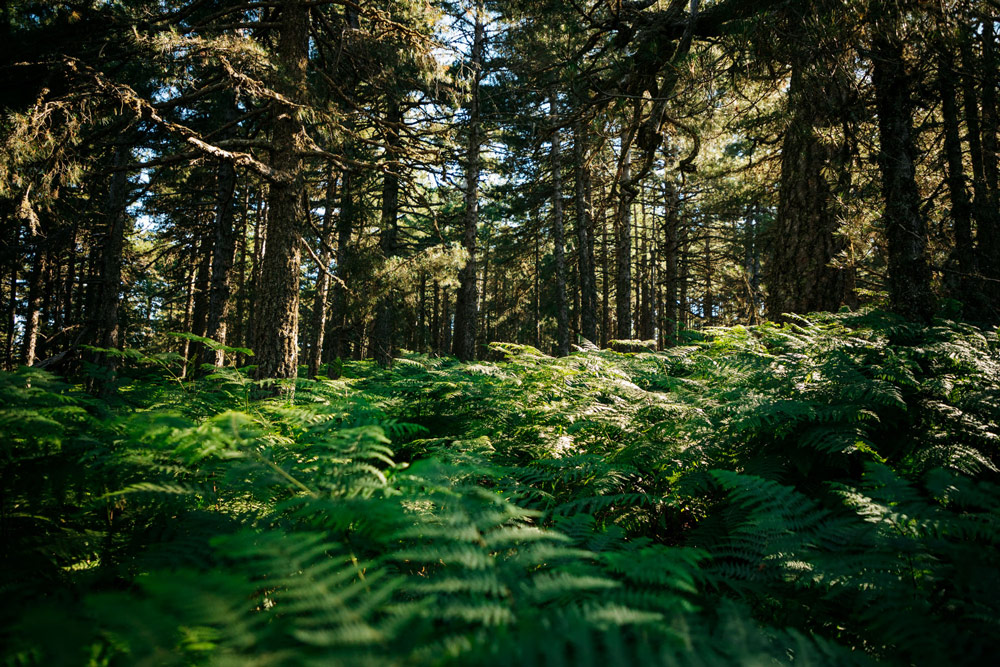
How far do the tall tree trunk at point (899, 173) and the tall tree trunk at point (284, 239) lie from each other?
7945 mm

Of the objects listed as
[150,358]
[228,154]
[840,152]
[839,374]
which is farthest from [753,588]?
[228,154]

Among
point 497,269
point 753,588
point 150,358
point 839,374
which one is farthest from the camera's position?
point 497,269

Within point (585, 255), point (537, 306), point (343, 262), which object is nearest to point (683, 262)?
point (585, 255)

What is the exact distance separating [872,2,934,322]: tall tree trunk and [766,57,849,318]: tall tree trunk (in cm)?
148

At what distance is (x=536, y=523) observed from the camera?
8.51 feet

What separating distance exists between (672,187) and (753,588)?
17.2 meters

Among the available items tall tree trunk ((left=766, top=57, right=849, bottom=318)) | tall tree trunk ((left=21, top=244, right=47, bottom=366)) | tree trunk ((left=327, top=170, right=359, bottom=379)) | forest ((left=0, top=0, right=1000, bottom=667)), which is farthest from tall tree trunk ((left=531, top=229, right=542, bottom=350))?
tall tree trunk ((left=21, top=244, right=47, bottom=366))

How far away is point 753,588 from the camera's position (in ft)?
5.95

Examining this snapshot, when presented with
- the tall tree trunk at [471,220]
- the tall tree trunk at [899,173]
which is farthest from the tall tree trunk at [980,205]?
the tall tree trunk at [471,220]

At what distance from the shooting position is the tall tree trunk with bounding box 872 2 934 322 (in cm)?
421

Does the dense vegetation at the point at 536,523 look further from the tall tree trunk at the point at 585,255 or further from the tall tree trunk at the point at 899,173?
the tall tree trunk at the point at 585,255

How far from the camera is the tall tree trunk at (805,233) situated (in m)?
6.23

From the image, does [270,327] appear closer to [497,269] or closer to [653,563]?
[653,563]

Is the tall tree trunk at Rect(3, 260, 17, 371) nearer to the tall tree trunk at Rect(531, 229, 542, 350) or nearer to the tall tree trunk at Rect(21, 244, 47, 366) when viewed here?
the tall tree trunk at Rect(21, 244, 47, 366)
